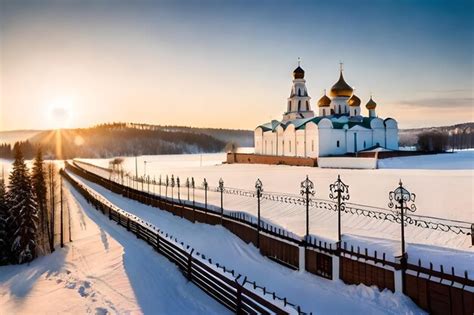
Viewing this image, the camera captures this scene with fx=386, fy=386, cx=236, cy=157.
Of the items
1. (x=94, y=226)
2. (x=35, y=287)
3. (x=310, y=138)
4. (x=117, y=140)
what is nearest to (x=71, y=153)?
(x=117, y=140)

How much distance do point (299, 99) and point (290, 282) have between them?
46.7m

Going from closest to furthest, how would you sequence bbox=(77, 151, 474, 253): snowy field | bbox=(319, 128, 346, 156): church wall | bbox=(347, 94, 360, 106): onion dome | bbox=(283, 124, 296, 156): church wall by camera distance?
1. bbox=(77, 151, 474, 253): snowy field
2. bbox=(319, 128, 346, 156): church wall
3. bbox=(283, 124, 296, 156): church wall
4. bbox=(347, 94, 360, 106): onion dome

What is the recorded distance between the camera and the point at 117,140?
503 ft

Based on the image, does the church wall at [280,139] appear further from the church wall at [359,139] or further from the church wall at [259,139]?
the church wall at [359,139]

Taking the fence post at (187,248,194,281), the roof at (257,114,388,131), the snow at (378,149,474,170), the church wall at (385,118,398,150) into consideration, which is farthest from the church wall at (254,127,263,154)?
the fence post at (187,248,194,281)

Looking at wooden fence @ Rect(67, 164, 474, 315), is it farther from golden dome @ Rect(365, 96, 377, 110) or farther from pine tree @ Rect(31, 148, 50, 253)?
golden dome @ Rect(365, 96, 377, 110)

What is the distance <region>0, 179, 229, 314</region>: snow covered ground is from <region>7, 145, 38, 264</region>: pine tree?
906 cm

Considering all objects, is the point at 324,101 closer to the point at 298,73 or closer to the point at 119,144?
the point at 298,73

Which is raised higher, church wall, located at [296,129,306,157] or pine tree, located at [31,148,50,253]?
church wall, located at [296,129,306,157]

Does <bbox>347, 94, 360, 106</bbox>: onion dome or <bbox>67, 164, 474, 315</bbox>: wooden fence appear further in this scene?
<bbox>347, 94, 360, 106</bbox>: onion dome

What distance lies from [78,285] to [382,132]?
45.8 meters

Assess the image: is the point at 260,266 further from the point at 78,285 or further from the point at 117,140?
the point at 117,140

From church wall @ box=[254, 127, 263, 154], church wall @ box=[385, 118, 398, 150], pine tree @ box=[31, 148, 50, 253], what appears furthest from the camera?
church wall @ box=[254, 127, 263, 154]

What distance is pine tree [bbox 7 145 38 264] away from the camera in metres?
22.8
